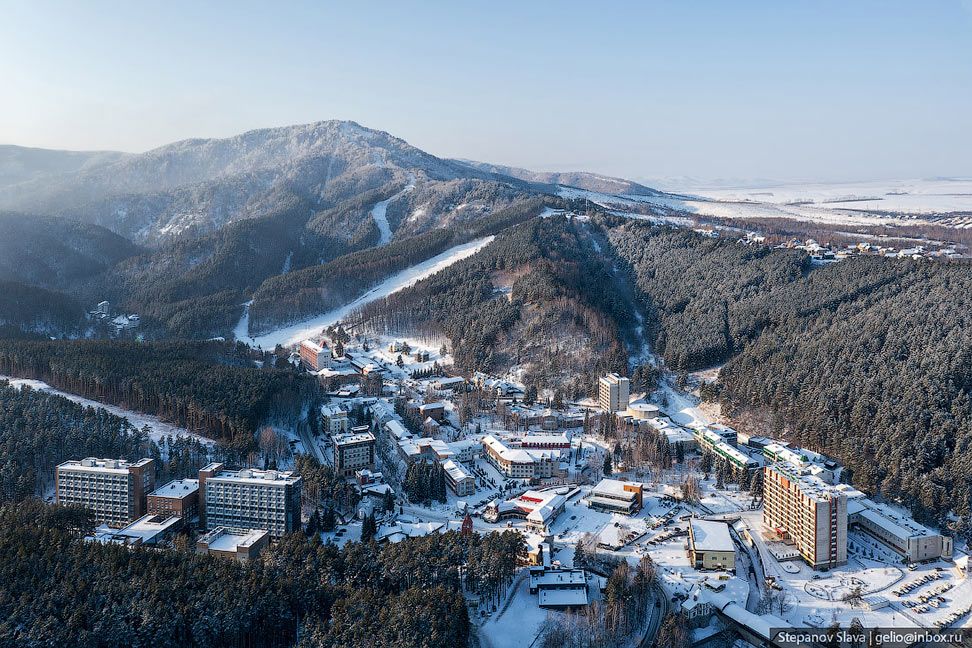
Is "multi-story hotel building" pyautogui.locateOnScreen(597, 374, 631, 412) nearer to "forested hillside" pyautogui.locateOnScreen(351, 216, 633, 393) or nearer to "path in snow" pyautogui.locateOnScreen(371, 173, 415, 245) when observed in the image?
"forested hillside" pyautogui.locateOnScreen(351, 216, 633, 393)

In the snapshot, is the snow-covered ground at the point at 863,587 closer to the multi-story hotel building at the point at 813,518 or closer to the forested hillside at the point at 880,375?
the multi-story hotel building at the point at 813,518

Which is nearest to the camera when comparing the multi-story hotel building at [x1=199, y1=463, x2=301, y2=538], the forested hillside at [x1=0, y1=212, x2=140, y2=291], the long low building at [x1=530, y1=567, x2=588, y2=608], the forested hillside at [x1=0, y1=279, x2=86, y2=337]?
the long low building at [x1=530, y1=567, x2=588, y2=608]

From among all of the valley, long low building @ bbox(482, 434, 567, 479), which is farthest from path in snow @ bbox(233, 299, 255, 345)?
long low building @ bbox(482, 434, 567, 479)

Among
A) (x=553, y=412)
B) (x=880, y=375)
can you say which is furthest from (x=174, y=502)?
(x=880, y=375)

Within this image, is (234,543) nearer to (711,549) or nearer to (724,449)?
(711,549)

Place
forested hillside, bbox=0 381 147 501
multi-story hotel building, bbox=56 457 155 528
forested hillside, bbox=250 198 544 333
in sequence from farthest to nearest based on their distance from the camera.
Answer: forested hillside, bbox=250 198 544 333, forested hillside, bbox=0 381 147 501, multi-story hotel building, bbox=56 457 155 528

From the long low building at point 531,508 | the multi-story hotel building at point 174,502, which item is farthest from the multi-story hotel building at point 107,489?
the long low building at point 531,508
